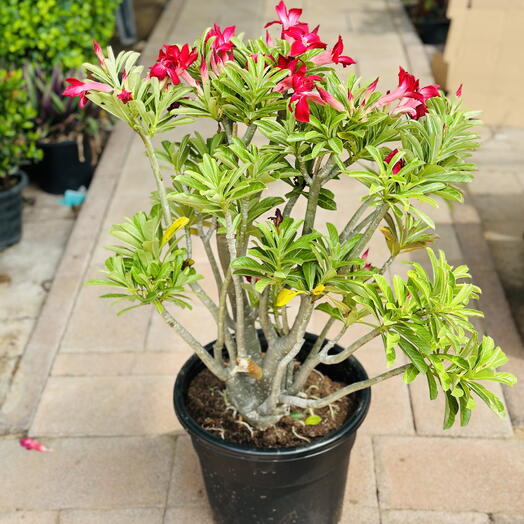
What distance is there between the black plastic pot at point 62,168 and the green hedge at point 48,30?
602mm

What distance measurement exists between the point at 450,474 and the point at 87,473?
129cm

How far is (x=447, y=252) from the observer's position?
137 inches

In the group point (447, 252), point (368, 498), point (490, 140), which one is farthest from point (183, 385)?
point (490, 140)

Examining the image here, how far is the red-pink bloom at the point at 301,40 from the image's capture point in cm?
153

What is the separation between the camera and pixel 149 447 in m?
2.54

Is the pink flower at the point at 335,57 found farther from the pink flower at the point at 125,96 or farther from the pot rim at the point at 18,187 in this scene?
the pot rim at the point at 18,187

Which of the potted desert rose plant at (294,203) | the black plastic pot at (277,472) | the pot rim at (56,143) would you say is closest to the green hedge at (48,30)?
the pot rim at (56,143)

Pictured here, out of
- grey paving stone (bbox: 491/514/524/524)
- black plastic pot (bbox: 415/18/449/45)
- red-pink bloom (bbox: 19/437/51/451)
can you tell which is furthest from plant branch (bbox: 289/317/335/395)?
black plastic pot (bbox: 415/18/449/45)

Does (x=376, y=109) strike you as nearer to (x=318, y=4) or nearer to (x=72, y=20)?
(x=72, y=20)

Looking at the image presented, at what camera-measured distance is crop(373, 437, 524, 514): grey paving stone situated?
2305mm

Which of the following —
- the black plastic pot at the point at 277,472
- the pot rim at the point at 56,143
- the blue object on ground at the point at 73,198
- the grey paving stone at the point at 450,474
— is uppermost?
the black plastic pot at the point at 277,472

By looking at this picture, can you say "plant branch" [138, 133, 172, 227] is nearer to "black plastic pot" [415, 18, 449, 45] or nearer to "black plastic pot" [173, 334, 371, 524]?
"black plastic pot" [173, 334, 371, 524]

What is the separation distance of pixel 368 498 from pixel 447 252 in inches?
61.2

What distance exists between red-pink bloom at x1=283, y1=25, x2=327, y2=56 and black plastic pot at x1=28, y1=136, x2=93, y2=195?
2.86 meters
